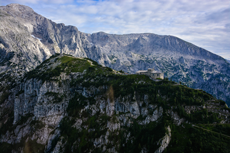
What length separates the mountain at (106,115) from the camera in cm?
9300

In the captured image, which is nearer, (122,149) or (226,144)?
(226,144)

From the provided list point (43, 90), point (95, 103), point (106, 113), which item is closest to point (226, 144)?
point (106, 113)

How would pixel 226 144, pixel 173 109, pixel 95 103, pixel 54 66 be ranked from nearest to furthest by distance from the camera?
pixel 226 144 → pixel 173 109 → pixel 95 103 → pixel 54 66

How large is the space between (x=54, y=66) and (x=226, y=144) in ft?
601

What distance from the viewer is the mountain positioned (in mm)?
93000

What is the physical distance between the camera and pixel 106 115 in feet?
429

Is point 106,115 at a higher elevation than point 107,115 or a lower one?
lower

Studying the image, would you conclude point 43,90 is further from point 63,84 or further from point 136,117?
point 136,117

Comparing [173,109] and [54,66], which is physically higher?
[54,66]

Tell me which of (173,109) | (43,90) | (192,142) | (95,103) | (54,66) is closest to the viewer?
(192,142)

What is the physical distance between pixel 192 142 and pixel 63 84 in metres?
136

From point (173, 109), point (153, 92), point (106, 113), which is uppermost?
point (153, 92)

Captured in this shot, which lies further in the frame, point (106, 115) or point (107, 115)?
point (106, 115)

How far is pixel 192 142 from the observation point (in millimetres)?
84250
